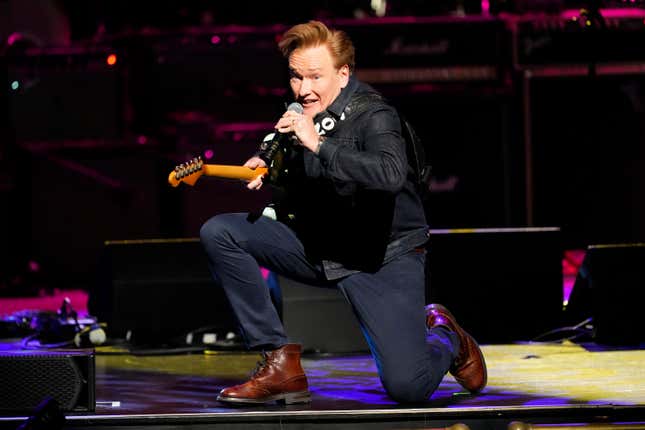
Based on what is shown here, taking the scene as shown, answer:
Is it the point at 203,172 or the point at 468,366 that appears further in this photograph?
the point at 468,366

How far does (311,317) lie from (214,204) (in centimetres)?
259

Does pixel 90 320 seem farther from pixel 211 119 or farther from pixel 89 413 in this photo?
pixel 89 413

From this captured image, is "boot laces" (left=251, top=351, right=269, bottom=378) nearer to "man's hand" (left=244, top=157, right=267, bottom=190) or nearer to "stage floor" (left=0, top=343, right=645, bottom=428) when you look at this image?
"stage floor" (left=0, top=343, right=645, bottom=428)

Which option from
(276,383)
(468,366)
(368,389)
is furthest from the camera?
(368,389)

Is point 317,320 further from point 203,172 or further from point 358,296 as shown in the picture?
point 203,172

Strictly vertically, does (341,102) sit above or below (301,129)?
above

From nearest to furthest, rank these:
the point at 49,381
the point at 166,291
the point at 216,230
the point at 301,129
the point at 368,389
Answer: the point at 301,129
the point at 49,381
the point at 216,230
the point at 368,389
the point at 166,291

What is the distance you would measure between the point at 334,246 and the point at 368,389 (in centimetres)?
63

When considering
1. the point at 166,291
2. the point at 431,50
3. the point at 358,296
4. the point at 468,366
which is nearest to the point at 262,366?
the point at 358,296

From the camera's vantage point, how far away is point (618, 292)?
4.91 m

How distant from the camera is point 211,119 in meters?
7.26

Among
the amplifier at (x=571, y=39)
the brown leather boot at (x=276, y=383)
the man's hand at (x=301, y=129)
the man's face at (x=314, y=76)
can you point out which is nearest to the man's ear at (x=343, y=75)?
the man's face at (x=314, y=76)

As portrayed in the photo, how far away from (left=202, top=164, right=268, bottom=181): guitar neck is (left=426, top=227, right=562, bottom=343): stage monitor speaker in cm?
166

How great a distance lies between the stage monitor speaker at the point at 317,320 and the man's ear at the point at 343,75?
1497 mm
